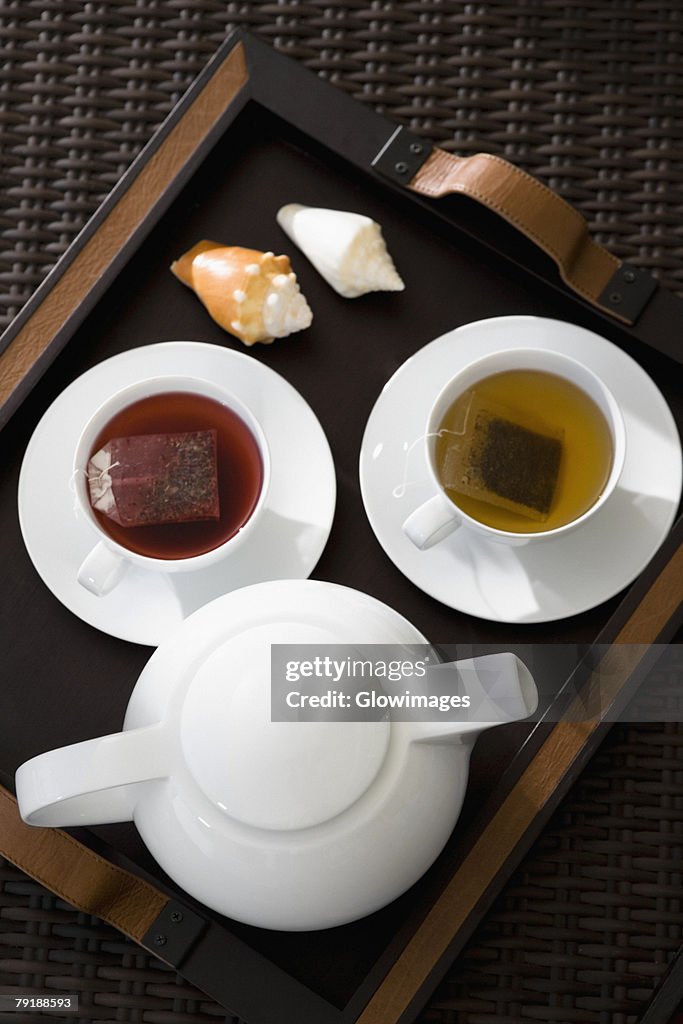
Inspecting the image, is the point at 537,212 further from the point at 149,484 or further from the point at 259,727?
the point at 259,727

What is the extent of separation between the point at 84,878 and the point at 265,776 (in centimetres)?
25

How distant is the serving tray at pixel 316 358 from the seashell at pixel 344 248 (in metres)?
0.02

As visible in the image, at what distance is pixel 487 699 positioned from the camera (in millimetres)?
632

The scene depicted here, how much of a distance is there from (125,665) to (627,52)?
716 millimetres

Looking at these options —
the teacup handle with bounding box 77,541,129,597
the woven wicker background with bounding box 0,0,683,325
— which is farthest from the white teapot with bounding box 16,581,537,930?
the woven wicker background with bounding box 0,0,683,325

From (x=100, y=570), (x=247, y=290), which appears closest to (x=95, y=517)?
(x=100, y=570)

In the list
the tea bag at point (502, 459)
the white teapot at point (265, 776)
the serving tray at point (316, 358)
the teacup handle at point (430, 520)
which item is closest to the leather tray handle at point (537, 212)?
the serving tray at point (316, 358)

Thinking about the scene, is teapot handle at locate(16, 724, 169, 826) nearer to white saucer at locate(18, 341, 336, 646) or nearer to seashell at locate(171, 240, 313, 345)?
white saucer at locate(18, 341, 336, 646)

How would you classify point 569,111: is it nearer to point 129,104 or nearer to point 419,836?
point 129,104

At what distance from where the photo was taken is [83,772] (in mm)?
612

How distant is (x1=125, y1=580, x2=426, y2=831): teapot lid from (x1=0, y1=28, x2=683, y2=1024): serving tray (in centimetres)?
18

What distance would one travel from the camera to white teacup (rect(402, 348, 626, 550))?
80 cm

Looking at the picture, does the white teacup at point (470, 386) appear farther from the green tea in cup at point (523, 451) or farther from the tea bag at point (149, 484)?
the tea bag at point (149, 484)

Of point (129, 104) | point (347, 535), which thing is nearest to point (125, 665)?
point (347, 535)
